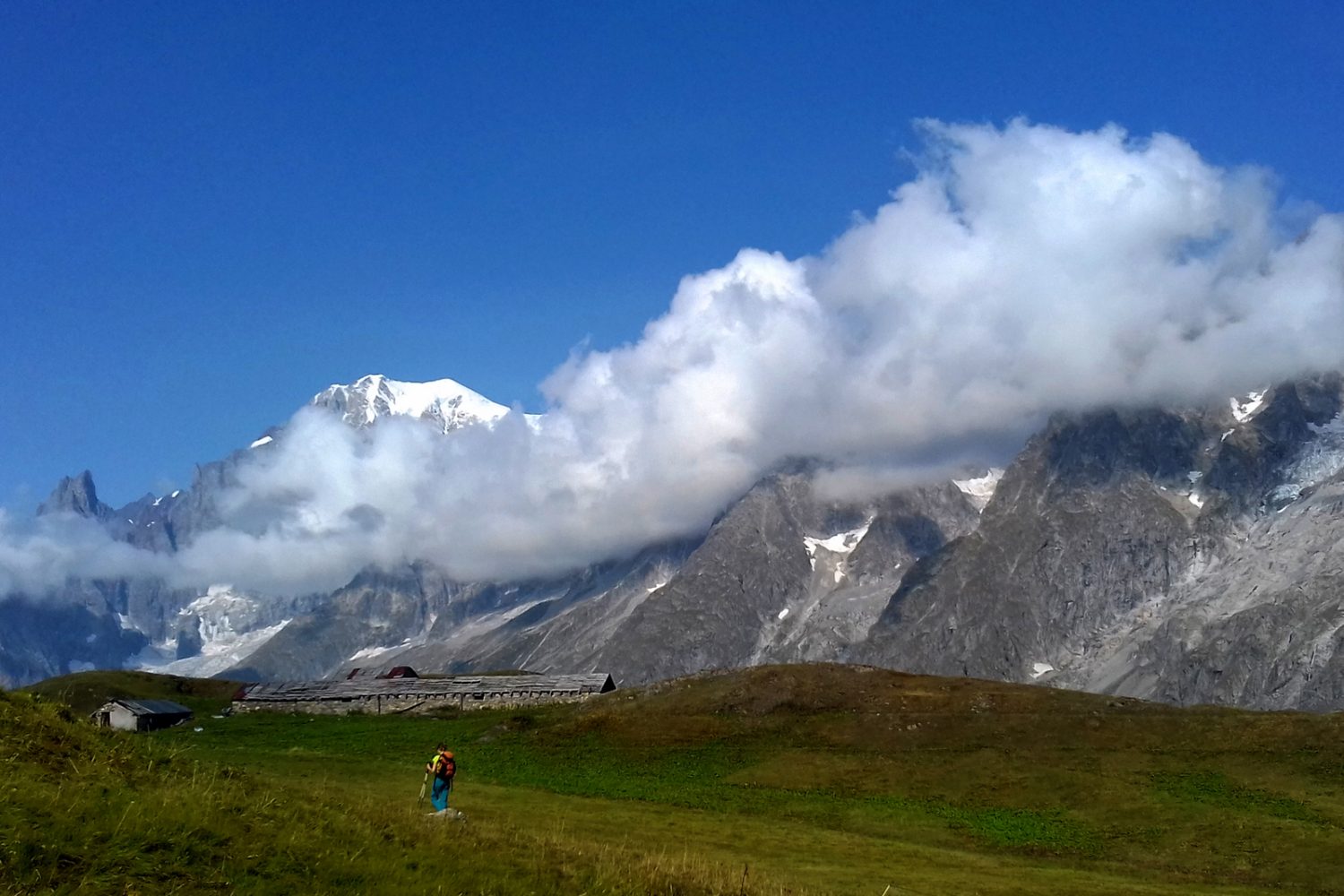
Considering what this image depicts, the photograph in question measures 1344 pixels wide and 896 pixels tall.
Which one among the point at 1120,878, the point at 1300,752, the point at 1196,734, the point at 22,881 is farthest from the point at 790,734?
the point at 22,881

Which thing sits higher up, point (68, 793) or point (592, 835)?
point (68, 793)

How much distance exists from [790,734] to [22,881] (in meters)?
68.3

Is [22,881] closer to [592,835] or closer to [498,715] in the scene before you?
[592,835]

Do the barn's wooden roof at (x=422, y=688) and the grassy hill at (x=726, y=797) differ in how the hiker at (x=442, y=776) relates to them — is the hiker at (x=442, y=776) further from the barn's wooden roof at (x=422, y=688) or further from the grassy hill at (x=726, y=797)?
the barn's wooden roof at (x=422, y=688)

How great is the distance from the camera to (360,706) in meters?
124

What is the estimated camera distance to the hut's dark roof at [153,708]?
99225mm

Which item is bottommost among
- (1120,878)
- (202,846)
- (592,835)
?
(1120,878)

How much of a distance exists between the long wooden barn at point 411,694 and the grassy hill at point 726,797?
50.4 feet

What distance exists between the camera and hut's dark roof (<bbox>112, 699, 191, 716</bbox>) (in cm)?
9922

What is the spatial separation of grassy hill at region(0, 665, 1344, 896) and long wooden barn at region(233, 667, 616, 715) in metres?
15.4

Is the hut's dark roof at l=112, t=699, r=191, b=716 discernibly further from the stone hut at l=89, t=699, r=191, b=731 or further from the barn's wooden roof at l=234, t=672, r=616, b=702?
the barn's wooden roof at l=234, t=672, r=616, b=702

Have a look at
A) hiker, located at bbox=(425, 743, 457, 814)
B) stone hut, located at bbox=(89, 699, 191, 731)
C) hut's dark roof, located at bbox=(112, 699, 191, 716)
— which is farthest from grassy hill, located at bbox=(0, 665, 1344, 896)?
hut's dark roof, located at bbox=(112, 699, 191, 716)

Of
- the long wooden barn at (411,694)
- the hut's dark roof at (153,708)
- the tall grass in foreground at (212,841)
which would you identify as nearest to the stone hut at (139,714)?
the hut's dark roof at (153,708)

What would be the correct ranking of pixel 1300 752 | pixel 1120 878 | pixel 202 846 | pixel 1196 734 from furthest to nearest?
pixel 1196 734 → pixel 1300 752 → pixel 1120 878 → pixel 202 846
